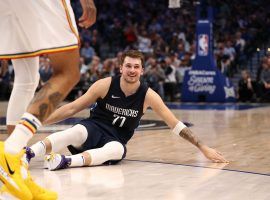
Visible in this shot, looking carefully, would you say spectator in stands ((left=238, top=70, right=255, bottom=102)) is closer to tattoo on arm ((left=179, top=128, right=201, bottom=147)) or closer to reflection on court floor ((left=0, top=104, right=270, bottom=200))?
reflection on court floor ((left=0, top=104, right=270, bottom=200))

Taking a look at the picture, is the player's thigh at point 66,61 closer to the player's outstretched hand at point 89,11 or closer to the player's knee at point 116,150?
the player's outstretched hand at point 89,11

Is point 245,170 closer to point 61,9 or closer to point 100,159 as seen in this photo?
point 100,159

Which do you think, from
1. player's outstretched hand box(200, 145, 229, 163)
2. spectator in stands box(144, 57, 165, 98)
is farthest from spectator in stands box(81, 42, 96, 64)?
player's outstretched hand box(200, 145, 229, 163)

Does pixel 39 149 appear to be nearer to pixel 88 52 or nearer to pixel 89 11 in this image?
pixel 89 11

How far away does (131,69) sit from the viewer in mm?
5473

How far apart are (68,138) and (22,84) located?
1.13 metres

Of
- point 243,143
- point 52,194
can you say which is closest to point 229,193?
point 52,194

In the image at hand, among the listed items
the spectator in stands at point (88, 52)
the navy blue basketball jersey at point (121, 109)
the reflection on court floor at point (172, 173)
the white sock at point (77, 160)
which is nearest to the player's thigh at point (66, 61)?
the reflection on court floor at point (172, 173)

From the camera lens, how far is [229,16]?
1953 cm

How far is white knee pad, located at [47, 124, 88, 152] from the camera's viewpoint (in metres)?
5.33

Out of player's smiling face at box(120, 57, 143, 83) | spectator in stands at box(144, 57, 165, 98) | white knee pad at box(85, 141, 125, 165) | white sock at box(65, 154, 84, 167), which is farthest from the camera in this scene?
spectator in stands at box(144, 57, 165, 98)

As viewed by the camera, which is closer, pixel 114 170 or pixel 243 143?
pixel 114 170

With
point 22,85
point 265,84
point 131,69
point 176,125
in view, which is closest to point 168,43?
point 265,84

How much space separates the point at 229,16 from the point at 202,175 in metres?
15.1
